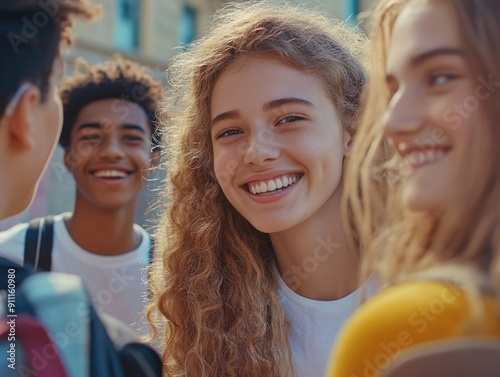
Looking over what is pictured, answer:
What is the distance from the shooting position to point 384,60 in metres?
1.29

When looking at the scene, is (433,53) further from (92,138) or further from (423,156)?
(92,138)

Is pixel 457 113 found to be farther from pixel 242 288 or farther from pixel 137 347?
Answer: pixel 242 288

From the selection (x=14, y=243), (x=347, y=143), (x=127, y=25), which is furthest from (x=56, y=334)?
(x=127, y=25)

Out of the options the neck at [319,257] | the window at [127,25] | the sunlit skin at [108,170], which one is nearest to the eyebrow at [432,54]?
the neck at [319,257]

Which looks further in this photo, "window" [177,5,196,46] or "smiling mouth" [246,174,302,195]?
"window" [177,5,196,46]

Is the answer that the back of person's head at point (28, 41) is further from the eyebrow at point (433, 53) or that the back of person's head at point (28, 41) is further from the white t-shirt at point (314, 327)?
the white t-shirt at point (314, 327)

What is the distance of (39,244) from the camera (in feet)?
10.2

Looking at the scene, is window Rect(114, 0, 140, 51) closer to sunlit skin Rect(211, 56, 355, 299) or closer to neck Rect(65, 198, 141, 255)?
neck Rect(65, 198, 141, 255)

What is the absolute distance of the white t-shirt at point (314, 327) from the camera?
2.12 m

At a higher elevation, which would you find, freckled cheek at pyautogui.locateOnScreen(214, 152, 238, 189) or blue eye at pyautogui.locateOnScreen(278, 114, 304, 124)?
blue eye at pyautogui.locateOnScreen(278, 114, 304, 124)

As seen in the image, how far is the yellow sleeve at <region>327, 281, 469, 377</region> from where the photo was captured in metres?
0.95

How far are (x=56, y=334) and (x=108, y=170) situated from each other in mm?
2436

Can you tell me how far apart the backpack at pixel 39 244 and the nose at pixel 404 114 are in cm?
208

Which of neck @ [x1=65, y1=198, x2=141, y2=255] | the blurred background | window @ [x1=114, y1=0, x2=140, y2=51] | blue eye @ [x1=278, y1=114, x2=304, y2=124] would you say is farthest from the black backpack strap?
window @ [x1=114, y1=0, x2=140, y2=51]
